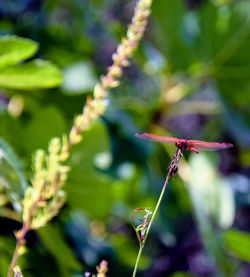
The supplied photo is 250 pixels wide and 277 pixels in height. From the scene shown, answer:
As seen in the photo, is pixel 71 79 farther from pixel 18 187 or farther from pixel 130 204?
pixel 18 187

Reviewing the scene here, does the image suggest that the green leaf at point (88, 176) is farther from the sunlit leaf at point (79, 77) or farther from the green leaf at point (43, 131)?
the sunlit leaf at point (79, 77)

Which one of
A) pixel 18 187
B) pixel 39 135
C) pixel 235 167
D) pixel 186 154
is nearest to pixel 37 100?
pixel 39 135

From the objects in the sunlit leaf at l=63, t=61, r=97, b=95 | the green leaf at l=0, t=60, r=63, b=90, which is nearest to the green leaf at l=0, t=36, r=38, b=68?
the green leaf at l=0, t=60, r=63, b=90

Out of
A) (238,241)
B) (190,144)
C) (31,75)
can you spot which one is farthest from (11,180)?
(238,241)

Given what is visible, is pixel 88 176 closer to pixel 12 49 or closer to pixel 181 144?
pixel 12 49

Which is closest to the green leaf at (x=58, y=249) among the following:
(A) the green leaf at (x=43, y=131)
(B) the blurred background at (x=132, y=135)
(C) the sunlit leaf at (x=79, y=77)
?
(B) the blurred background at (x=132, y=135)

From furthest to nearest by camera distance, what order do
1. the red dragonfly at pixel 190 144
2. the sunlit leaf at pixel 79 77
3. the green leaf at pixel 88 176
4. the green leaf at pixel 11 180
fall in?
the sunlit leaf at pixel 79 77 < the green leaf at pixel 88 176 < the green leaf at pixel 11 180 < the red dragonfly at pixel 190 144
